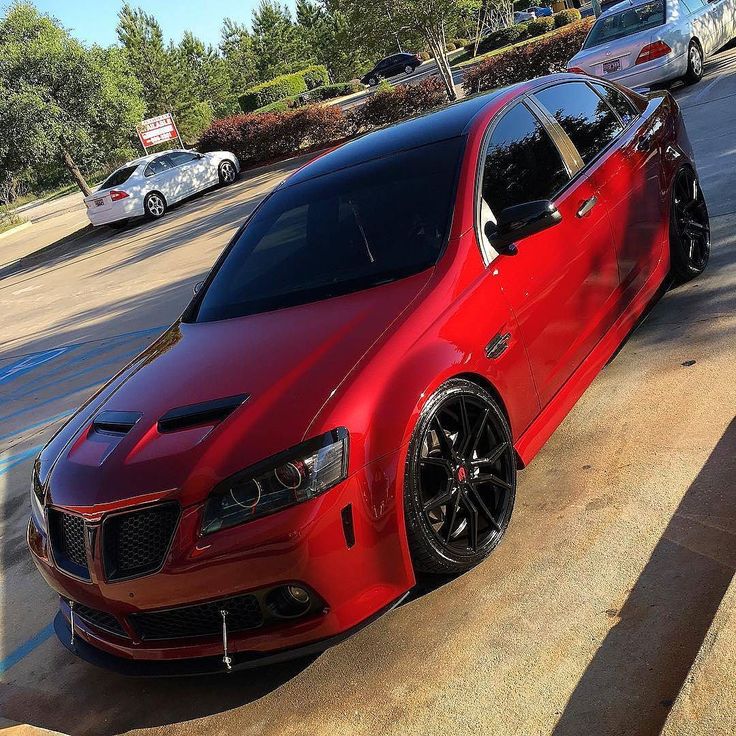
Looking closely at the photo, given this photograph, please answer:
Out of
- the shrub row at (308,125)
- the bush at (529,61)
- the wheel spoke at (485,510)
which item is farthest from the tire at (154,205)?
the wheel spoke at (485,510)

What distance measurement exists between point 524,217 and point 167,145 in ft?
153

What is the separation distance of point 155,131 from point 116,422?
78.7 ft

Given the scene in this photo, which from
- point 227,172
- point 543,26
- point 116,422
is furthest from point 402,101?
point 543,26

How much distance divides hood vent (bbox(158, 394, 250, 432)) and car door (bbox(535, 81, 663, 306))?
245 centimetres

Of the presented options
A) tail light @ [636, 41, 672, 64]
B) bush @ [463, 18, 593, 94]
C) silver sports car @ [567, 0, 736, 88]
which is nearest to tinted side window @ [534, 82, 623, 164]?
silver sports car @ [567, 0, 736, 88]

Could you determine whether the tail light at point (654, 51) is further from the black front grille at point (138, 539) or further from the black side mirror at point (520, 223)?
the black front grille at point (138, 539)

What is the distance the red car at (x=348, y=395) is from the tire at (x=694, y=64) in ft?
34.2

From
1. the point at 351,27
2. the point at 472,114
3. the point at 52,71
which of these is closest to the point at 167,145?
the point at 52,71

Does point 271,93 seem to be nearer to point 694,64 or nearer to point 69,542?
point 694,64

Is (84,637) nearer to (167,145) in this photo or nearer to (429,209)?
(429,209)

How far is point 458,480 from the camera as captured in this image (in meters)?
3.25

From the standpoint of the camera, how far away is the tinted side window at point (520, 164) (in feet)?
13.3

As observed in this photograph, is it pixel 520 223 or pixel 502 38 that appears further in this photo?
pixel 502 38

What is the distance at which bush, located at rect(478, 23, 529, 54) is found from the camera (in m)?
42.5
